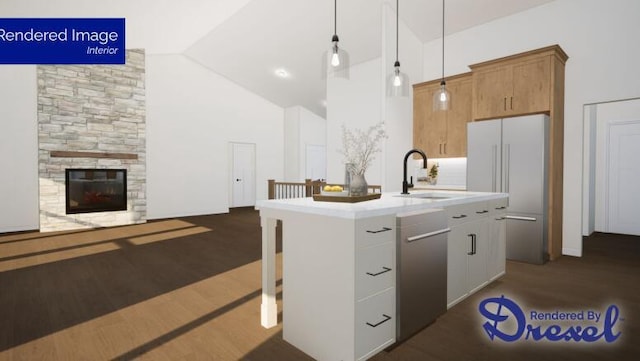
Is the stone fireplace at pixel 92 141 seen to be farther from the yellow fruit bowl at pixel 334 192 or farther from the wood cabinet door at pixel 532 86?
the wood cabinet door at pixel 532 86

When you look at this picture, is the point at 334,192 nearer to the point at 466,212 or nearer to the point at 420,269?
the point at 420,269

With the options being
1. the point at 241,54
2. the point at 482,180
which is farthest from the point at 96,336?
the point at 241,54

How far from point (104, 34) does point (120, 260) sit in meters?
4.81

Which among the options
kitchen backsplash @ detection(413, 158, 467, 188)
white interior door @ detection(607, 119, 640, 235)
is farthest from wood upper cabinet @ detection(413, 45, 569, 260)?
white interior door @ detection(607, 119, 640, 235)

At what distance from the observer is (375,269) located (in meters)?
1.94

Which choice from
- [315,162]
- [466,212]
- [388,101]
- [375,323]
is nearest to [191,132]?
[315,162]

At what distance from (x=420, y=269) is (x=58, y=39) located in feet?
25.4

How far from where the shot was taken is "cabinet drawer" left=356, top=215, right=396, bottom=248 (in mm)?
1843

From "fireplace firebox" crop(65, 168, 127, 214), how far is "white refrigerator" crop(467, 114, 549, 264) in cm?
732

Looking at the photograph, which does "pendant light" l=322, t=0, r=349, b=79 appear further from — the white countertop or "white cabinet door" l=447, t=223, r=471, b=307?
"white cabinet door" l=447, t=223, r=471, b=307

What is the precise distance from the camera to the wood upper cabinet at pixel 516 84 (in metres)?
→ 4.29

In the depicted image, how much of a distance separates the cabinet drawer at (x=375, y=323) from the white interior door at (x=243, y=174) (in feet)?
28.4

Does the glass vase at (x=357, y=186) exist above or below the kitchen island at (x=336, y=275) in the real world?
above

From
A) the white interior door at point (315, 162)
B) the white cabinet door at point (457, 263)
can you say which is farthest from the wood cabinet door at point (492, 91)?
the white interior door at point (315, 162)
